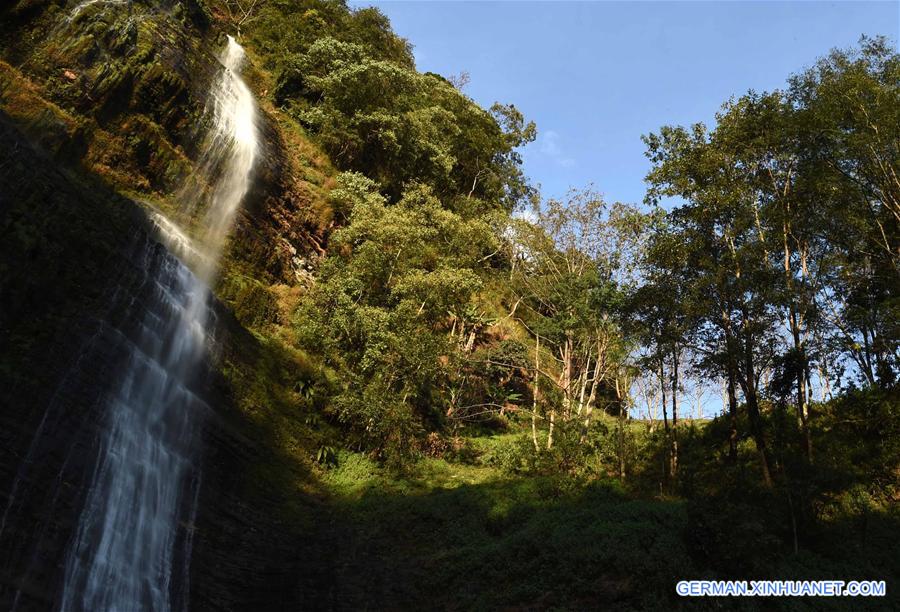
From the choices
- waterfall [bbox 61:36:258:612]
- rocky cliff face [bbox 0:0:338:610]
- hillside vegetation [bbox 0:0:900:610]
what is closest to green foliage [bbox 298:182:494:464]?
hillside vegetation [bbox 0:0:900:610]

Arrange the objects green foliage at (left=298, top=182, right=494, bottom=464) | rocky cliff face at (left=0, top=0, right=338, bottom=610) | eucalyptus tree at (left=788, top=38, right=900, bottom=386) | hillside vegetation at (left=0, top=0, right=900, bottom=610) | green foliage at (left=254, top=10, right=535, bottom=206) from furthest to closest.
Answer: green foliage at (left=254, top=10, right=535, bottom=206) < green foliage at (left=298, top=182, right=494, bottom=464) < eucalyptus tree at (left=788, top=38, right=900, bottom=386) < hillside vegetation at (left=0, top=0, right=900, bottom=610) < rocky cliff face at (left=0, top=0, right=338, bottom=610)

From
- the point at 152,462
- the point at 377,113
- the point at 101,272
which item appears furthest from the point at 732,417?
the point at 377,113

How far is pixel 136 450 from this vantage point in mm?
10664

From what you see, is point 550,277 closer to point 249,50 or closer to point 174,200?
point 174,200

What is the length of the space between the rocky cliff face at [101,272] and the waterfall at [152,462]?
280 mm

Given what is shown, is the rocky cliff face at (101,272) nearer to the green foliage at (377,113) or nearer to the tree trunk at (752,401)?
the green foliage at (377,113)

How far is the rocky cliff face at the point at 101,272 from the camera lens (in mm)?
8883

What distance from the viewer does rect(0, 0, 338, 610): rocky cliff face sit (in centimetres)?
888

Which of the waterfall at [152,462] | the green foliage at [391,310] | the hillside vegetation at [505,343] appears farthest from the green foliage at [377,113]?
the waterfall at [152,462]

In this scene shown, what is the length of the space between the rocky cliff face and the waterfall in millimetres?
280

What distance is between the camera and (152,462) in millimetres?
10906

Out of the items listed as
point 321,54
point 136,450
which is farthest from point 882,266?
point 321,54

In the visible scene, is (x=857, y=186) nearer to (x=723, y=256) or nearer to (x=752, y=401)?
(x=723, y=256)

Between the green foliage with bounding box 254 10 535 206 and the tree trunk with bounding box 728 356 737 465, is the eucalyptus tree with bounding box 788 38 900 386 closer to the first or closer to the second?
the tree trunk with bounding box 728 356 737 465
